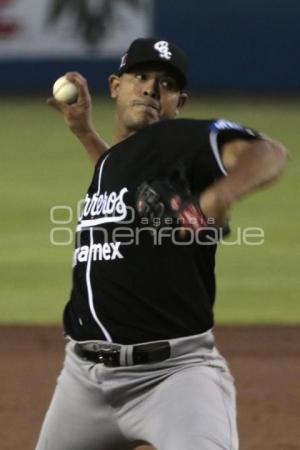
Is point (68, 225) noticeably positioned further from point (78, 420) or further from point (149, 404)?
point (149, 404)

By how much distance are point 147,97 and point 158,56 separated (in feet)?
0.43

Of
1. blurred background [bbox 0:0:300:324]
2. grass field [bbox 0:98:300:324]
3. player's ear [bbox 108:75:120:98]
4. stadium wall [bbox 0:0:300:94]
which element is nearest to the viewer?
player's ear [bbox 108:75:120:98]

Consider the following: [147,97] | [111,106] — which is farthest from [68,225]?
[111,106]

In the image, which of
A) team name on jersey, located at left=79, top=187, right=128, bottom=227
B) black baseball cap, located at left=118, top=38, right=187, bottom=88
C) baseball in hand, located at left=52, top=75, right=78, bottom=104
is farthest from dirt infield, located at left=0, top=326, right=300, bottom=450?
black baseball cap, located at left=118, top=38, right=187, bottom=88

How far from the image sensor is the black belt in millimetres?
3406

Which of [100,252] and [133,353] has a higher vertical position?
[100,252]

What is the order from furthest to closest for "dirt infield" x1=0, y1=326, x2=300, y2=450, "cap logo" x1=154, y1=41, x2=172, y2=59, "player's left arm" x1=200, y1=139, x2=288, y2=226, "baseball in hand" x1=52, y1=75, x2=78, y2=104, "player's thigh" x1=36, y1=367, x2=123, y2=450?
"dirt infield" x1=0, y1=326, x2=300, y2=450, "baseball in hand" x1=52, y1=75, x2=78, y2=104, "cap logo" x1=154, y1=41, x2=172, y2=59, "player's thigh" x1=36, y1=367, x2=123, y2=450, "player's left arm" x1=200, y1=139, x2=288, y2=226

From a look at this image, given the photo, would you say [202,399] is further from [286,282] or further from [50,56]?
[50,56]

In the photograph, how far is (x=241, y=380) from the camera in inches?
247

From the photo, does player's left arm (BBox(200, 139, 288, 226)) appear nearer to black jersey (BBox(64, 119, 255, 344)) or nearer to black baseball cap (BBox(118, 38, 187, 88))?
black jersey (BBox(64, 119, 255, 344))

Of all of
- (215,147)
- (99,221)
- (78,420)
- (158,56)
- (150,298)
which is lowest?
(78,420)

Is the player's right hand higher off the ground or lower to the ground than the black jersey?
higher

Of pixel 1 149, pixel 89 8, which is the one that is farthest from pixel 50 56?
pixel 1 149

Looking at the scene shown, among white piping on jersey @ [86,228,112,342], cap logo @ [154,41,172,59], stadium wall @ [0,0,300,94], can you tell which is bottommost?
white piping on jersey @ [86,228,112,342]
